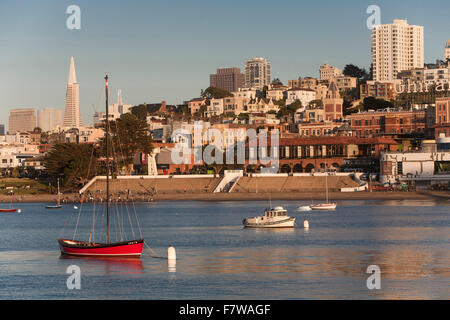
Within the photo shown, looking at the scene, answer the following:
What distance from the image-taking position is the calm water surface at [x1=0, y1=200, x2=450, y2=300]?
46.1 m

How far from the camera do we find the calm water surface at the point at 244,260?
4606 centimetres

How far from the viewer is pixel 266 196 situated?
14550cm

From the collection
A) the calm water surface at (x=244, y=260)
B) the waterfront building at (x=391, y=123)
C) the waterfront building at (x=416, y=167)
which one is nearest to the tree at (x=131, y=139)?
the waterfront building at (x=391, y=123)

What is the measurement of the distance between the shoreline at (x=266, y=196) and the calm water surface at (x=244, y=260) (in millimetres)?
32576

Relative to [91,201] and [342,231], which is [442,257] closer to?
[342,231]

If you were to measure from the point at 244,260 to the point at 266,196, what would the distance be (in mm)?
86677

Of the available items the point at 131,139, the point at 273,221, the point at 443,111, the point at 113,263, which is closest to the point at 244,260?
the point at 113,263

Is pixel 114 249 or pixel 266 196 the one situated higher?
pixel 114 249

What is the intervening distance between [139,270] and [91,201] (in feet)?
341

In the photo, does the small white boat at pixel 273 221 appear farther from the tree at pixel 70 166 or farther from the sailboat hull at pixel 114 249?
the tree at pixel 70 166

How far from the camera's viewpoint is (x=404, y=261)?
57219mm

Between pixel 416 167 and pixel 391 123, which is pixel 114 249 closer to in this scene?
pixel 416 167
